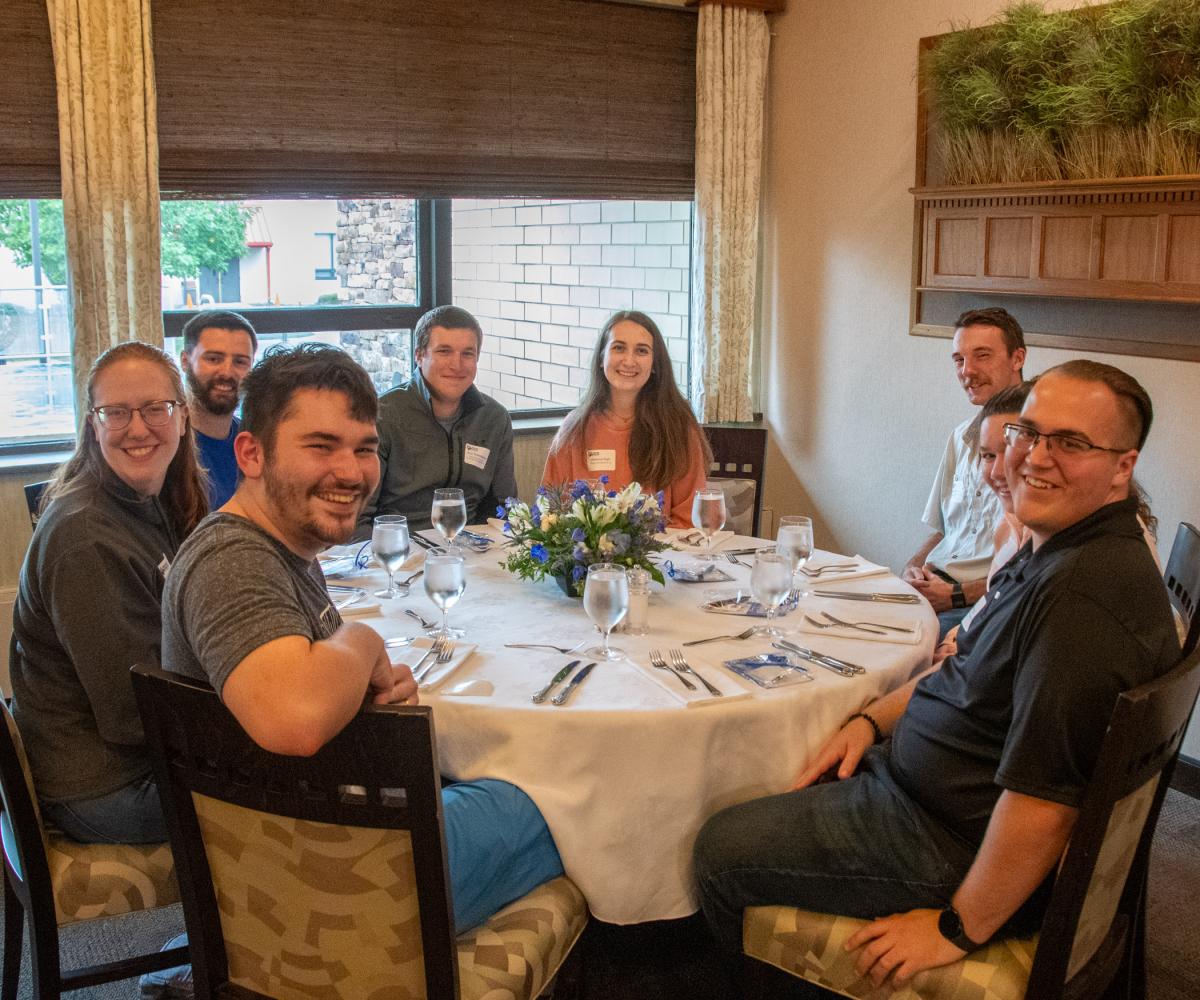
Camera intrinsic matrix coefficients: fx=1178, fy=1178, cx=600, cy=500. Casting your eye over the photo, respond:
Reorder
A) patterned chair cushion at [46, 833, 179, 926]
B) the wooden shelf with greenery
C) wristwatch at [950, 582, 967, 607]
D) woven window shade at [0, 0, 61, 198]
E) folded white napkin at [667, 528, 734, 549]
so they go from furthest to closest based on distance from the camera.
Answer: woven window shade at [0, 0, 61, 198] → wristwatch at [950, 582, 967, 607] → the wooden shelf with greenery → folded white napkin at [667, 528, 734, 549] → patterned chair cushion at [46, 833, 179, 926]

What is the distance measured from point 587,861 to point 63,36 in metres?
2.99

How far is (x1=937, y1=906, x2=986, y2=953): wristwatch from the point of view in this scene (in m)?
1.69

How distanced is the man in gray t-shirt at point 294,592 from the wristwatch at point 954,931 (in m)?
0.65

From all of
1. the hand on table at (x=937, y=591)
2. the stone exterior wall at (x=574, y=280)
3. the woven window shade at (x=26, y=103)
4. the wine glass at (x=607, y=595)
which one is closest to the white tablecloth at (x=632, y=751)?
the wine glass at (x=607, y=595)

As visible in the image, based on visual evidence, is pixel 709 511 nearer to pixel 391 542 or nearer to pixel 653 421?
pixel 391 542

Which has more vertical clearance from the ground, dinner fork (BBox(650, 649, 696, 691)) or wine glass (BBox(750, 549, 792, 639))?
wine glass (BBox(750, 549, 792, 639))

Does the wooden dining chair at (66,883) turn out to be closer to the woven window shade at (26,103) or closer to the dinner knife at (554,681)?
the dinner knife at (554,681)

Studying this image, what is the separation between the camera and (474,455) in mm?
3684

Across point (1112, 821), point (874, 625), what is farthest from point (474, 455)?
point (1112, 821)

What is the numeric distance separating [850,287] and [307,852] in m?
3.76

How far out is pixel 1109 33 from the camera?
10.7ft

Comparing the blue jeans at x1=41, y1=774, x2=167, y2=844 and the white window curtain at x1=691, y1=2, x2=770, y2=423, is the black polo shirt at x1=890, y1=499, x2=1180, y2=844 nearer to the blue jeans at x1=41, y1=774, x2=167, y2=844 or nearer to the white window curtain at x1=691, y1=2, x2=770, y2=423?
the blue jeans at x1=41, y1=774, x2=167, y2=844

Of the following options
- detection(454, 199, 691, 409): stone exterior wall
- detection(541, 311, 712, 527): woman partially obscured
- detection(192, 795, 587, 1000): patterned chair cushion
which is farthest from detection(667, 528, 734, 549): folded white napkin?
detection(454, 199, 691, 409): stone exterior wall

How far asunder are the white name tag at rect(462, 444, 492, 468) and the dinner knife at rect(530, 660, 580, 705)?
163 centimetres
